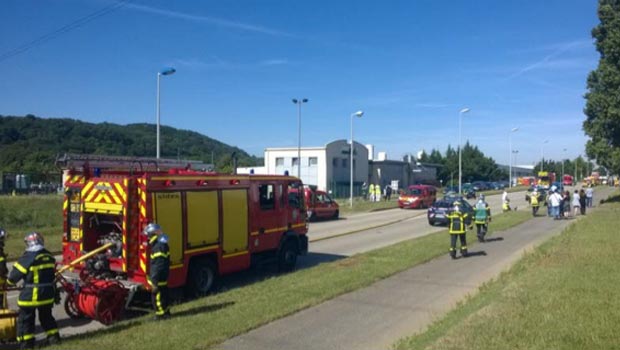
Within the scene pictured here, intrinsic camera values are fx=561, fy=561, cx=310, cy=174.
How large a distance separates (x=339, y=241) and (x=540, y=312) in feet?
44.5

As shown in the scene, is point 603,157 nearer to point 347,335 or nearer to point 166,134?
point 347,335

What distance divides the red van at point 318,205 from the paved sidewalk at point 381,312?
54.0 ft

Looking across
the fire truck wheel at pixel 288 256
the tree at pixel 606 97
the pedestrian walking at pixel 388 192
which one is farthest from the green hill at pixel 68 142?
the fire truck wheel at pixel 288 256

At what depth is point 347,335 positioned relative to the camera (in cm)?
807

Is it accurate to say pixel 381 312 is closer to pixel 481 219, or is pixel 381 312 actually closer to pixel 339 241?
pixel 481 219

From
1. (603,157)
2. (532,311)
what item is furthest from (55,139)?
(532,311)

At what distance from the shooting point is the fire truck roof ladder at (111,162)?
10.9 m

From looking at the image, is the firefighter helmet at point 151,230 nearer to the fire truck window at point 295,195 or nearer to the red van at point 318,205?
the fire truck window at point 295,195

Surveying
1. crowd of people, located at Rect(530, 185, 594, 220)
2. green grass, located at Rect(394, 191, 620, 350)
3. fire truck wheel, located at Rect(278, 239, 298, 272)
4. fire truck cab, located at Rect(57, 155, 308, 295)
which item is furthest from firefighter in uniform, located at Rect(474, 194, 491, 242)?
crowd of people, located at Rect(530, 185, 594, 220)

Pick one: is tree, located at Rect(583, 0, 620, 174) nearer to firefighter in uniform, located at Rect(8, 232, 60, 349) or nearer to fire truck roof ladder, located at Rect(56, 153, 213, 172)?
fire truck roof ladder, located at Rect(56, 153, 213, 172)

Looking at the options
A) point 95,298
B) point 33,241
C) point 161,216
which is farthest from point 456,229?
point 33,241

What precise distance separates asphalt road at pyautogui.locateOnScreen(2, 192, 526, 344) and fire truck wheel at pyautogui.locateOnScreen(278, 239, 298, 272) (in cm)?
35

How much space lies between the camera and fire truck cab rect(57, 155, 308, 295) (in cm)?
1005

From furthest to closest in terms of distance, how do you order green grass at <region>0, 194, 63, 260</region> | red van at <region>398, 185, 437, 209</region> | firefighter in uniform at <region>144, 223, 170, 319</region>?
red van at <region>398, 185, 437, 209</region>, green grass at <region>0, 194, 63, 260</region>, firefighter in uniform at <region>144, 223, 170, 319</region>
